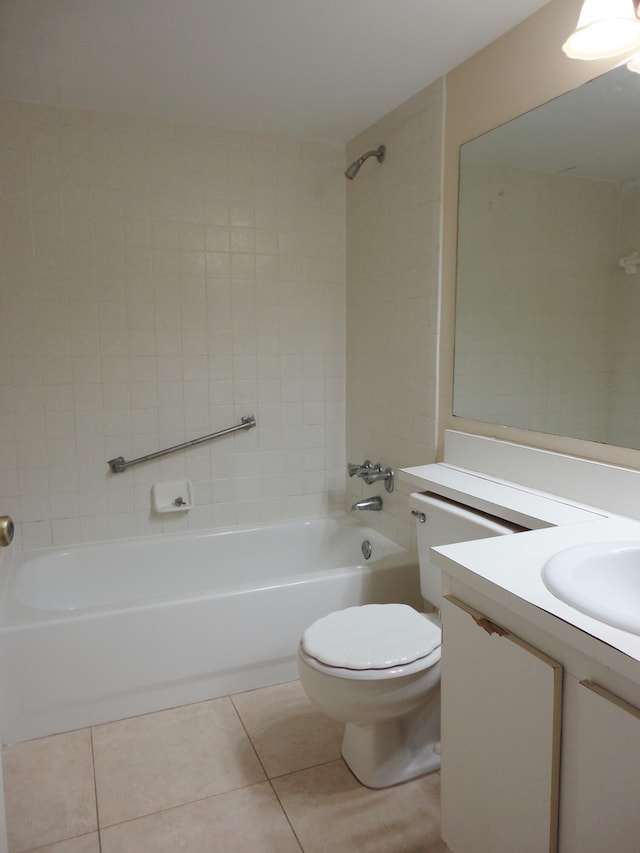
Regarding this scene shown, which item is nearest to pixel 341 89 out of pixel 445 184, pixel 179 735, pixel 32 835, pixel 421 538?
pixel 445 184

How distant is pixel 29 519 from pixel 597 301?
231 centimetres

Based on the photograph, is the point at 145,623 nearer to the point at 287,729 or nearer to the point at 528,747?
the point at 287,729

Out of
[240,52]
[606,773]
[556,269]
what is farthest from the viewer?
[240,52]

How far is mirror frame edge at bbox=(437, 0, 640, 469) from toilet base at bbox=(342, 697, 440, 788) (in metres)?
0.92

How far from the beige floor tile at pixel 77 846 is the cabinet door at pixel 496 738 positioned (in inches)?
36.0

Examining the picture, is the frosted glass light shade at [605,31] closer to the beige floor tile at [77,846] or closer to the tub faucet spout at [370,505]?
the tub faucet spout at [370,505]

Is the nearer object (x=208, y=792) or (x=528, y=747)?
(x=528, y=747)

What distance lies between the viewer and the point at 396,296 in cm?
245

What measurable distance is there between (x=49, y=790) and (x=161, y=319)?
179cm

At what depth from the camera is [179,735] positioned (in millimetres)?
1944

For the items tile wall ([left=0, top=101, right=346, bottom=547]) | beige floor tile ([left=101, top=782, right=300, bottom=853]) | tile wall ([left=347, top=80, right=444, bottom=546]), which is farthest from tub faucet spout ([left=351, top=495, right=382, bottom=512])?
beige floor tile ([left=101, top=782, right=300, bottom=853])

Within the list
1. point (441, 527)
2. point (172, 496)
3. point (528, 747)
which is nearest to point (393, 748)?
point (441, 527)

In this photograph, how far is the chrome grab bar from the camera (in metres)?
2.56

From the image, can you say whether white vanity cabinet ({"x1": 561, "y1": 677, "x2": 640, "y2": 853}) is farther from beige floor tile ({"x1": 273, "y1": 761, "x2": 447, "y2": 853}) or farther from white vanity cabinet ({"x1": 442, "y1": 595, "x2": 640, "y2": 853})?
beige floor tile ({"x1": 273, "y1": 761, "x2": 447, "y2": 853})
